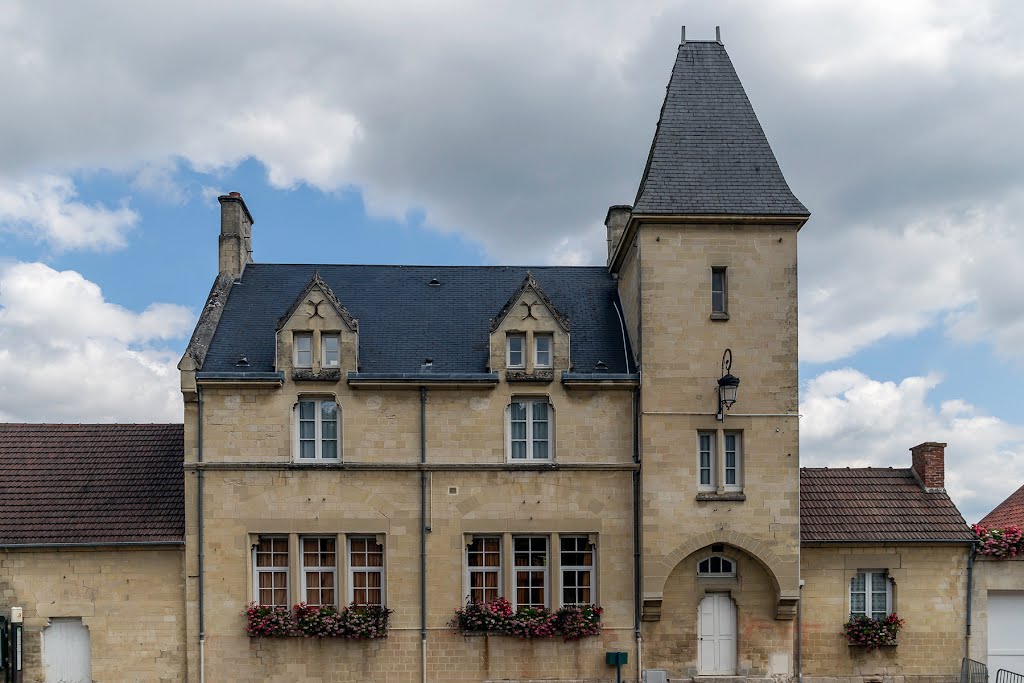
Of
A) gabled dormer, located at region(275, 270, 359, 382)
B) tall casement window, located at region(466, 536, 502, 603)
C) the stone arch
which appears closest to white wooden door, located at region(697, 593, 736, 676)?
the stone arch

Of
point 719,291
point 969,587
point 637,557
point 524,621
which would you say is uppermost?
point 719,291

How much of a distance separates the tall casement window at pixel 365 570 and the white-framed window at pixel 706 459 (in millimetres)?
7599

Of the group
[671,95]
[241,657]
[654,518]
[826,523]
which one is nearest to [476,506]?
[654,518]

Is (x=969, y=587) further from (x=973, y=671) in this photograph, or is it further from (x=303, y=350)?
(x=303, y=350)

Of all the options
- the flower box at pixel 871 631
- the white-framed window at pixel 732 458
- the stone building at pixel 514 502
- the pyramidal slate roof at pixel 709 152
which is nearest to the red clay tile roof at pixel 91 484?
the stone building at pixel 514 502

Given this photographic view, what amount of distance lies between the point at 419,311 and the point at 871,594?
13146 mm

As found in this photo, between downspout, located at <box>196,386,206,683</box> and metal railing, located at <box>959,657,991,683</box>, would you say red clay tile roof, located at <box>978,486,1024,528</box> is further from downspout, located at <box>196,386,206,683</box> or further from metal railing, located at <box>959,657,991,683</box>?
downspout, located at <box>196,386,206,683</box>

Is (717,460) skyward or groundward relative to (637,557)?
skyward

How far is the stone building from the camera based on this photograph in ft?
67.1

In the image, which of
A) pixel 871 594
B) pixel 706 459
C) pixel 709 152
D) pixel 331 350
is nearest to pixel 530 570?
pixel 706 459

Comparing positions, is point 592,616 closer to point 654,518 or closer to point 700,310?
point 654,518

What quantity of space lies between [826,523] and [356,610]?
11395 mm

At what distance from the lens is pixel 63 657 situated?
2052cm

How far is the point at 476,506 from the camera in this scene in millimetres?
20734
